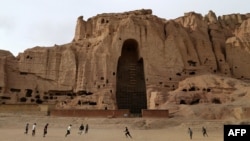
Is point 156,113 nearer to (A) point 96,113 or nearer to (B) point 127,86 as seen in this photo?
(A) point 96,113

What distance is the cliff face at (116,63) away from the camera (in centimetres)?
5134

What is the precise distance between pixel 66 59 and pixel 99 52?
5759mm

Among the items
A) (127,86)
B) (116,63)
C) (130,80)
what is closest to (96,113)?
(127,86)

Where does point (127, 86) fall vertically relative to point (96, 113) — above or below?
above

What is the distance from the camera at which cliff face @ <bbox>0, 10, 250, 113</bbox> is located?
51344 millimetres

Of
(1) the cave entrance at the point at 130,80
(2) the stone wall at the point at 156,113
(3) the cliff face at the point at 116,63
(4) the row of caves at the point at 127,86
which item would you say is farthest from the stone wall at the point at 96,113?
(1) the cave entrance at the point at 130,80

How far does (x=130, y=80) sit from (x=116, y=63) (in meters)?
3.80

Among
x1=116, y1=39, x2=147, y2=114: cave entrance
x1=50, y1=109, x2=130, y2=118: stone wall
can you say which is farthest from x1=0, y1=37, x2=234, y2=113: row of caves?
x1=50, y1=109, x2=130, y2=118: stone wall

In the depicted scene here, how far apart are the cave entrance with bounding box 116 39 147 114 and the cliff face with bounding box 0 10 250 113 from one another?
166mm

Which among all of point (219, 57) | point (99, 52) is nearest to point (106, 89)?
point (99, 52)

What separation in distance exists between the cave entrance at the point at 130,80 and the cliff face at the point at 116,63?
0.17 metres

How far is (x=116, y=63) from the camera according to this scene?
52.8 meters

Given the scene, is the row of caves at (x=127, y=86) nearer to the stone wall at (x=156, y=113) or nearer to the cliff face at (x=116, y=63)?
the cliff face at (x=116, y=63)

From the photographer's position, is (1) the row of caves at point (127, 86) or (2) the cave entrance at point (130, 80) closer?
(1) the row of caves at point (127, 86)
